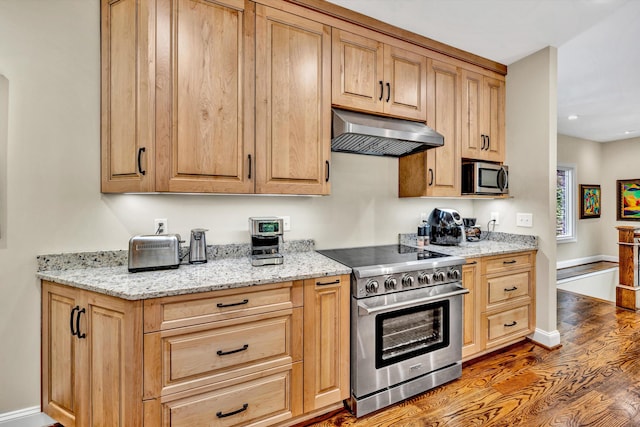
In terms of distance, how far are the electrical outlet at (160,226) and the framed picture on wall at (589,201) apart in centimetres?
722

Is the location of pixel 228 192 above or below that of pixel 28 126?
below

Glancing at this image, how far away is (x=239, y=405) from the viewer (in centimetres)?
156

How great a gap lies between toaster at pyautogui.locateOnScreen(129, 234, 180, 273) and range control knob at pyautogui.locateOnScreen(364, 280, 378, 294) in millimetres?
1118

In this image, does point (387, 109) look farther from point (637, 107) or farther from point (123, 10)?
point (637, 107)

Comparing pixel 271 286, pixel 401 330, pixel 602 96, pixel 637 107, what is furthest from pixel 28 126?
pixel 637 107

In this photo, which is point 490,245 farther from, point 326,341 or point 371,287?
point 326,341

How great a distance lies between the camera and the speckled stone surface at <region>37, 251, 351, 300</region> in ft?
4.58

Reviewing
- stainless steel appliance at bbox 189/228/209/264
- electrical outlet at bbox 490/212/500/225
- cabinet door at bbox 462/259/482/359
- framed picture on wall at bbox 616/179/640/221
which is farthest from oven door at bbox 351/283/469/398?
framed picture on wall at bbox 616/179/640/221

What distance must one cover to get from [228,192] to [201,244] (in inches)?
15.7

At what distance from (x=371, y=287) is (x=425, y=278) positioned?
44 cm

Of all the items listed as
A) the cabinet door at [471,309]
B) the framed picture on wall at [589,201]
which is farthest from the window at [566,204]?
the cabinet door at [471,309]

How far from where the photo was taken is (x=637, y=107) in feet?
13.6

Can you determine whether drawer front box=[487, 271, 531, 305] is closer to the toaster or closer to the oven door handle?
the oven door handle

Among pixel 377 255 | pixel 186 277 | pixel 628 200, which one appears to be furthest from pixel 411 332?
pixel 628 200
